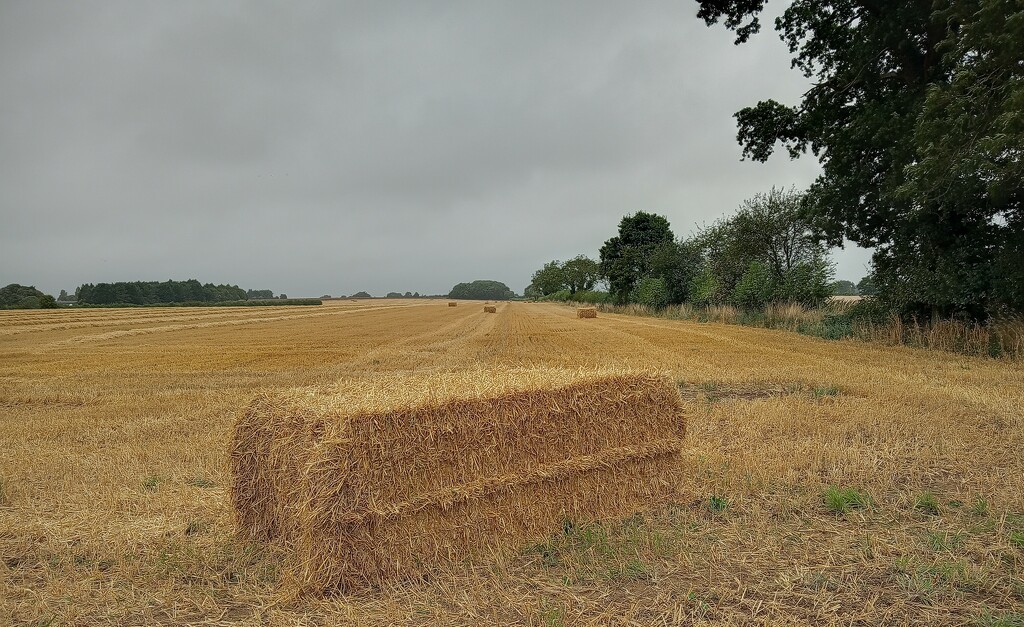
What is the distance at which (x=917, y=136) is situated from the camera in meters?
13.2

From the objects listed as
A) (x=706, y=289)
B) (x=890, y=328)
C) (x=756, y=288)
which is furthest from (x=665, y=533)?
(x=706, y=289)

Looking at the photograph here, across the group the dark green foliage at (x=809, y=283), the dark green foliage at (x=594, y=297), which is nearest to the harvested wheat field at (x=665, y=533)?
the dark green foliage at (x=809, y=283)

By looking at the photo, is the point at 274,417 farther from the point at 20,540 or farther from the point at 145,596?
the point at 20,540

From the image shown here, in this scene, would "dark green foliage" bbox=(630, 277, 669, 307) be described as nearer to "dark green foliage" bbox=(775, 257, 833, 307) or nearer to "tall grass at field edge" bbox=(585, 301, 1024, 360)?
"tall grass at field edge" bbox=(585, 301, 1024, 360)

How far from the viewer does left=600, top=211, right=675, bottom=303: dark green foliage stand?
5916 cm

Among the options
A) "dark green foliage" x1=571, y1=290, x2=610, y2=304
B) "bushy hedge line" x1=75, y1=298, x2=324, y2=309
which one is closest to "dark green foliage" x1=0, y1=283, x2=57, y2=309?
"bushy hedge line" x1=75, y1=298, x2=324, y2=309

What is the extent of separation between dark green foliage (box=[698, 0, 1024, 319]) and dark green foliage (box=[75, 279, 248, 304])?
11889 centimetres

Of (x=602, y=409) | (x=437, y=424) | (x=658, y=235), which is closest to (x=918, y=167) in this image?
(x=602, y=409)

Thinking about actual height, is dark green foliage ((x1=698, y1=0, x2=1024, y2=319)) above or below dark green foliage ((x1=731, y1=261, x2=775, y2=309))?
above

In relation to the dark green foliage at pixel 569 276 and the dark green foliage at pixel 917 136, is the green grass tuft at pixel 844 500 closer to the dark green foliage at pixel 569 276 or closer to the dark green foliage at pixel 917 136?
the dark green foliage at pixel 917 136

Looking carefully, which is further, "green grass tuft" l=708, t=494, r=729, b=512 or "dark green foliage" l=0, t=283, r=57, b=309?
"dark green foliage" l=0, t=283, r=57, b=309

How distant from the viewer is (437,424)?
13.9 ft

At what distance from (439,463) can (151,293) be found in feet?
439

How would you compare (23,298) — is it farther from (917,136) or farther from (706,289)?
(917,136)
